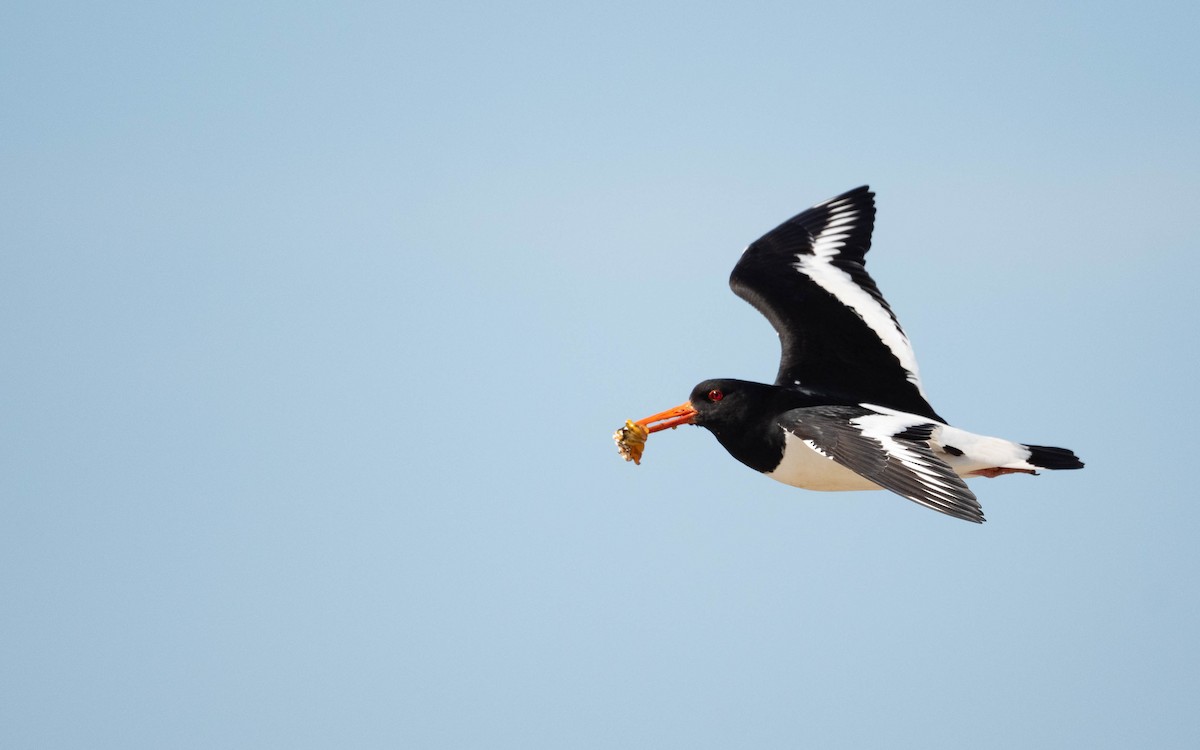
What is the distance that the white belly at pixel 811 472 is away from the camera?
9.76 meters

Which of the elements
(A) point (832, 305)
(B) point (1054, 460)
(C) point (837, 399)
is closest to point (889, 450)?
(C) point (837, 399)

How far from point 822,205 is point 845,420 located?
3.64 meters

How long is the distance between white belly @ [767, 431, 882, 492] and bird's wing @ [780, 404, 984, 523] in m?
0.20

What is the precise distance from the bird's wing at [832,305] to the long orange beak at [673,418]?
868 mm

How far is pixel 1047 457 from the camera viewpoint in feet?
32.8

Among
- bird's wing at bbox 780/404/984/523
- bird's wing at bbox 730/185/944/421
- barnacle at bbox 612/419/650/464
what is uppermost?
bird's wing at bbox 730/185/944/421

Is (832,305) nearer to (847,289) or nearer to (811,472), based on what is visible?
(847,289)

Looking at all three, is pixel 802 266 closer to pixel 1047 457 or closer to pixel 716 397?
pixel 716 397

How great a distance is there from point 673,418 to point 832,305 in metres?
1.80

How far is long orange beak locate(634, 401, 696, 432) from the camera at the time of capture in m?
10.5

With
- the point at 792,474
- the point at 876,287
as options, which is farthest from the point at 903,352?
the point at 792,474

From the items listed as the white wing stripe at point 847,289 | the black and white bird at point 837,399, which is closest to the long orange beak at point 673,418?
the black and white bird at point 837,399

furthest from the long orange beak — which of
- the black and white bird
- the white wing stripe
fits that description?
the white wing stripe

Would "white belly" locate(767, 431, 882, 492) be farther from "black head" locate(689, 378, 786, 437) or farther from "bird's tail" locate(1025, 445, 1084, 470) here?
"bird's tail" locate(1025, 445, 1084, 470)
